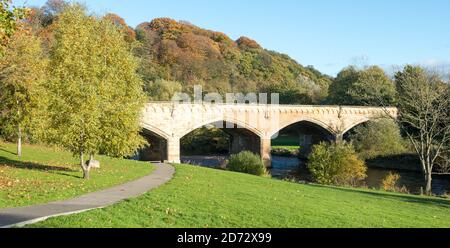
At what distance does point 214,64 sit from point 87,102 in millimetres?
74696

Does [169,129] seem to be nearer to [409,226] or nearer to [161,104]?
[161,104]

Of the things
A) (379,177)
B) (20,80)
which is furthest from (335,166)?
(20,80)

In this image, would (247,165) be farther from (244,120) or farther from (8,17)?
(8,17)

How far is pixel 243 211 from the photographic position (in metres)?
11.7

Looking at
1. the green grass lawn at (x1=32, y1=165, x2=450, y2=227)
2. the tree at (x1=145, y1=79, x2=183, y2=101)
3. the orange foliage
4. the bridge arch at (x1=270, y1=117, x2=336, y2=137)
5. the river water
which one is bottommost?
the river water

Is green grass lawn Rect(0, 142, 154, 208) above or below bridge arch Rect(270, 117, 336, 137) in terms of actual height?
below

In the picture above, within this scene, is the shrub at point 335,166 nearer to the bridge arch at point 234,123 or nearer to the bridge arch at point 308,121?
the bridge arch at point 234,123

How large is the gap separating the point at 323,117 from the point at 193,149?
18.3 meters

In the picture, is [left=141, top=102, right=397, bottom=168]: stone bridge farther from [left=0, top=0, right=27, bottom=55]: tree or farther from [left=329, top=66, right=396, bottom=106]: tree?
[left=0, top=0, right=27, bottom=55]: tree

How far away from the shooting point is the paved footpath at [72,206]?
9430 millimetres

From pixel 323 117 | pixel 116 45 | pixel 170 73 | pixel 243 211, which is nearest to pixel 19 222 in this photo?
pixel 243 211

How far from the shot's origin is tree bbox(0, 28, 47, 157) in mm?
24750

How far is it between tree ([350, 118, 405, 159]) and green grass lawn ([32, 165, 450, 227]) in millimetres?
32182

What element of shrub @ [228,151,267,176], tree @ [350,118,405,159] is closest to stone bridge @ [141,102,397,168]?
tree @ [350,118,405,159]
